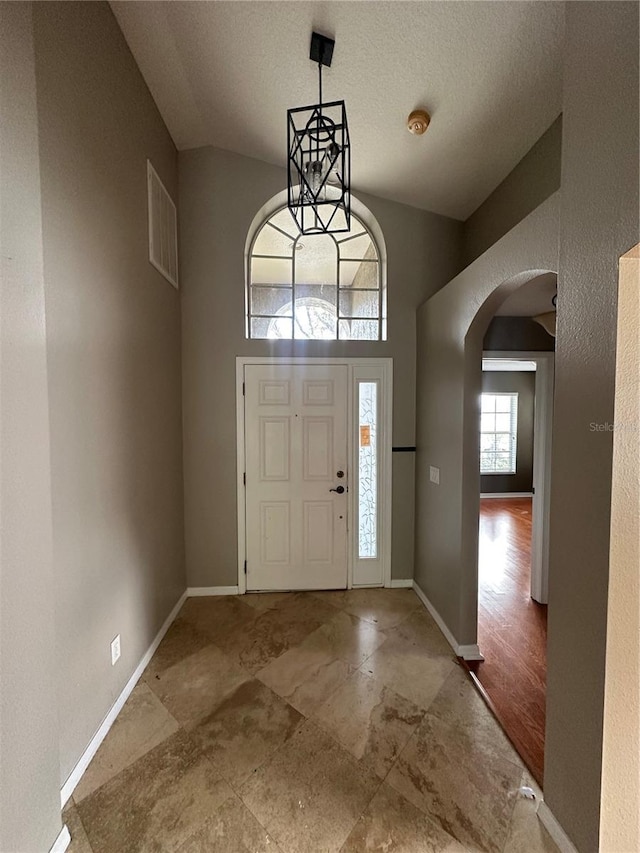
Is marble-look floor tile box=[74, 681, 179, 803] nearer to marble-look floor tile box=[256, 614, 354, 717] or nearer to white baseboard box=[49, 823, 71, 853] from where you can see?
white baseboard box=[49, 823, 71, 853]

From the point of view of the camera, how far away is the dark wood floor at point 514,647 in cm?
167

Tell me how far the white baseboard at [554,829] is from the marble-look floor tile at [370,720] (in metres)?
0.53

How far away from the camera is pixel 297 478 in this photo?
2.91 metres

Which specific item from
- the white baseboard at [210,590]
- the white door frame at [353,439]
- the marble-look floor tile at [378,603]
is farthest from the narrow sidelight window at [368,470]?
the white baseboard at [210,590]

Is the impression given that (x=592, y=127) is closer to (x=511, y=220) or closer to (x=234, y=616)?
(x=511, y=220)

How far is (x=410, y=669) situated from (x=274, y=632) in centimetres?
92

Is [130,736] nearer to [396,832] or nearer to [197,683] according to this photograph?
[197,683]

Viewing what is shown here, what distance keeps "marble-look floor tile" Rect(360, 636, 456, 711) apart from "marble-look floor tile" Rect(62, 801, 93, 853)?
4.49ft

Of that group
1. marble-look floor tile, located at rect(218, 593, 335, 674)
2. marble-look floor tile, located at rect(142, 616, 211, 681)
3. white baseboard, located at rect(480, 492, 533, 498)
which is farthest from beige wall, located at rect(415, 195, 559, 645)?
white baseboard, located at rect(480, 492, 533, 498)

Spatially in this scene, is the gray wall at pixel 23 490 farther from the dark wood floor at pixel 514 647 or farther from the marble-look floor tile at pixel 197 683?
the dark wood floor at pixel 514 647

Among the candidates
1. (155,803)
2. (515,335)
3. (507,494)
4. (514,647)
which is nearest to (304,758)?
(155,803)

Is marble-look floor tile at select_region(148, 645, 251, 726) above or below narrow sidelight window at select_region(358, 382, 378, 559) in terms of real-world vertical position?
below

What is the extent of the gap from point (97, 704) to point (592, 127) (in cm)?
297

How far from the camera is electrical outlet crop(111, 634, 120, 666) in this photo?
1740 mm
